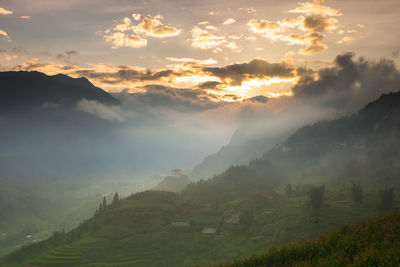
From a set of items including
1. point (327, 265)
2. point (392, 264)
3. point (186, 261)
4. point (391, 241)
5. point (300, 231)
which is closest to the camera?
point (392, 264)

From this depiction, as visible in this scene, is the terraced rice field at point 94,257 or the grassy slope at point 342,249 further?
the terraced rice field at point 94,257

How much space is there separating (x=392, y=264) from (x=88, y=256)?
171m

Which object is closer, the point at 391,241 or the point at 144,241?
the point at 391,241

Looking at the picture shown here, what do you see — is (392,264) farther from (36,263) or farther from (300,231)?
(36,263)

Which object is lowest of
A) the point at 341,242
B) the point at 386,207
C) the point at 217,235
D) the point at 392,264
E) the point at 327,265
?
the point at 217,235

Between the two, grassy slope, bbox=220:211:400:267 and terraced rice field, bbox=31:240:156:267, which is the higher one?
grassy slope, bbox=220:211:400:267

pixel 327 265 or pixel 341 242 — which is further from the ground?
pixel 327 265

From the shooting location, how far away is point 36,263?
154375mm

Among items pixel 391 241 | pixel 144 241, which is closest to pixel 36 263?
pixel 144 241

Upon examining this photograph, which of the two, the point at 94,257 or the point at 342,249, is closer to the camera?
the point at 342,249

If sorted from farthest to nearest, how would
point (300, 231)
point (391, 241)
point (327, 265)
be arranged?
point (300, 231), point (391, 241), point (327, 265)

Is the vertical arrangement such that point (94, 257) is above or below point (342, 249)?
below

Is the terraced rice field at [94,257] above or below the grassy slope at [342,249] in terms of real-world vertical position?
below

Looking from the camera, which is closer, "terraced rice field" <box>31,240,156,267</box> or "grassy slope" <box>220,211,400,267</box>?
"grassy slope" <box>220,211,400,267</box>
